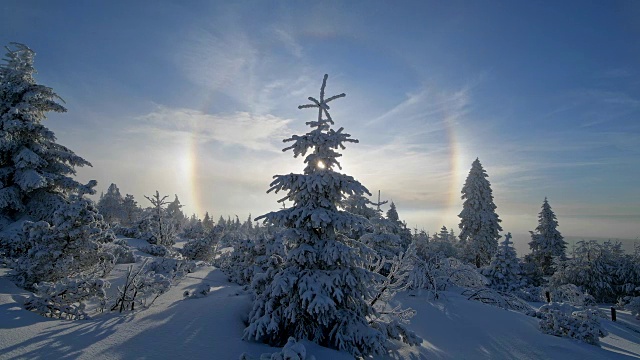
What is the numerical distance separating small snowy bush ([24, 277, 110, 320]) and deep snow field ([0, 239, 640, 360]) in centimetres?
33

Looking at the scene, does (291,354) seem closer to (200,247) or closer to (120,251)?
(120,251)

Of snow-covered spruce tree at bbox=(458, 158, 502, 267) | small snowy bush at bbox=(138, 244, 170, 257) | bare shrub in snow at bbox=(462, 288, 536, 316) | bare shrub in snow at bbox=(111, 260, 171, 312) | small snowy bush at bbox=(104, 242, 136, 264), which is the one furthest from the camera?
snow-covered spruce tree at bbox=(458, 158, 502, 267)

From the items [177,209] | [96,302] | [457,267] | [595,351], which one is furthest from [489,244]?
[177,209]

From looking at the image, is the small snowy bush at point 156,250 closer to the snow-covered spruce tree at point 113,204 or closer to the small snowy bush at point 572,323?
the small snowy bush at point 572,323

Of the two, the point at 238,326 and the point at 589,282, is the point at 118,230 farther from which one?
the point at 589,282

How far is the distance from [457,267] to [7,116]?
22234 millimetres

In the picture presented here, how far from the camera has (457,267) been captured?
1662cm

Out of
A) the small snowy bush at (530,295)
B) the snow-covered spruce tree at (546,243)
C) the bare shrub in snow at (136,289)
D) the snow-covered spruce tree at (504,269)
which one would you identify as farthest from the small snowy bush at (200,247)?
the snow-covered spruce tree at (546,243)

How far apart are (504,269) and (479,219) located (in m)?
7.90

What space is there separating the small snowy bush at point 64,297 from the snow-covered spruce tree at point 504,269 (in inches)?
1062

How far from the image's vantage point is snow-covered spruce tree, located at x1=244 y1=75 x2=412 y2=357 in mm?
6285

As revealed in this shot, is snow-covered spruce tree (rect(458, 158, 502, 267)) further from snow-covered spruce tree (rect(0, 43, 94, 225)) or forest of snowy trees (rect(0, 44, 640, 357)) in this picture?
snow-covered spruce tree (rect(0, 43, 94, 225))

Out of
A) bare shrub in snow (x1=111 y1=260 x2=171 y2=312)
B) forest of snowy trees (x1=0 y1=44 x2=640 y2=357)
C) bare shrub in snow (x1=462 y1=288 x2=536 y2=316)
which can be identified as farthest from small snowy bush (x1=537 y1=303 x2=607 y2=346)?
bare shrub in snow (x1=111 y1=260 x2=171 y2=312)

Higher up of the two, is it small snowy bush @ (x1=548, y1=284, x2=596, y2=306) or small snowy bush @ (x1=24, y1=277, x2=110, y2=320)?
small snowy bush @ (x1=24, y1=277, x2=110, y2=320)
